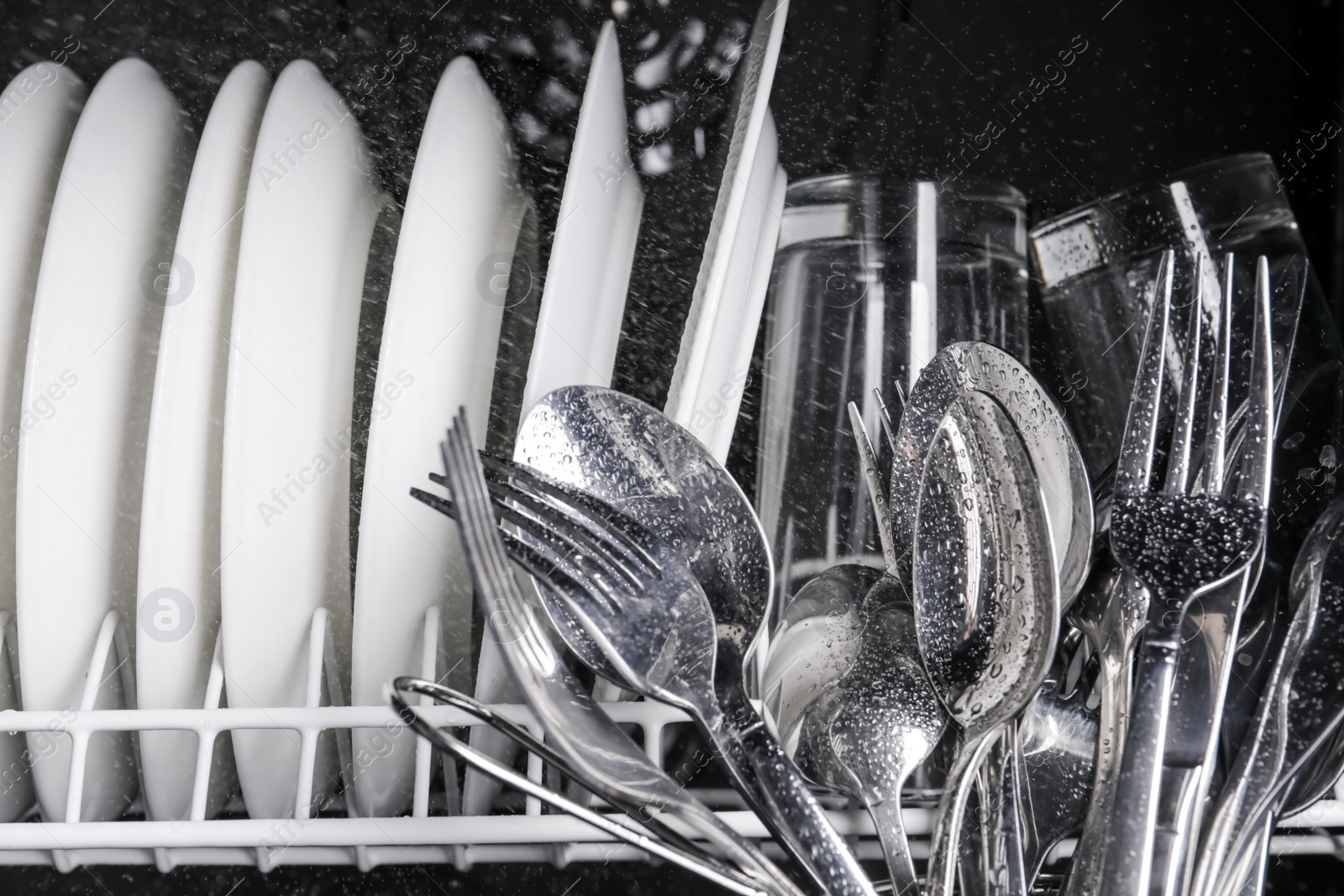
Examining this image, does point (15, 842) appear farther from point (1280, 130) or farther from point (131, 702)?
point (1280, 130)

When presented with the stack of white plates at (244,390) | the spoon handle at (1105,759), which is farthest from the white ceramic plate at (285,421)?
the spoon handle at (1105,759)

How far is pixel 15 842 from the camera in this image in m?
0.35

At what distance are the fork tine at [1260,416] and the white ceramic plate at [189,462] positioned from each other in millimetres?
405

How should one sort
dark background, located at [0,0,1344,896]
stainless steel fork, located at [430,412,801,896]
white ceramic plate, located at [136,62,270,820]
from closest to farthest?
1. stainless steel fork, located at [430,412,801,896]
2. white ceramic plate, located at [136,62,270,820]
3. dark background, located at [0,0,1344,896]

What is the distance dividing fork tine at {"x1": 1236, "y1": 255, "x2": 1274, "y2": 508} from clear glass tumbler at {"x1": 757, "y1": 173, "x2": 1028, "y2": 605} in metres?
0.14

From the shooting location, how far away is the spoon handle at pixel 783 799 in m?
0.30

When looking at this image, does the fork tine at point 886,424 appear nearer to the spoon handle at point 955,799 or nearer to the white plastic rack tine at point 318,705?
the spoon handle at point 955,799

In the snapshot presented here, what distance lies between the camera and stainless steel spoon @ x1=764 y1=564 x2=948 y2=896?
336 millimetres

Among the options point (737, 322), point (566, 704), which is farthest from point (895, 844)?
point (737, 322)

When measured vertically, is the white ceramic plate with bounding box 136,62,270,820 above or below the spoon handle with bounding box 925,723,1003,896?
above

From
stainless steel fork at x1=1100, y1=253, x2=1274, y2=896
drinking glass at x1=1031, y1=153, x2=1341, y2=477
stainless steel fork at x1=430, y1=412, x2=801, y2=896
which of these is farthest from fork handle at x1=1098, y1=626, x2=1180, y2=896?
drinking glass at x1=1031, y1=153, x2=1341, y2=477

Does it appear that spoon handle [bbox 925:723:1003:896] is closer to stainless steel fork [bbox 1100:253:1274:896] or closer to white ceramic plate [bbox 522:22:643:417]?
stainless steel fork [bbox 1100:253:1274:896]

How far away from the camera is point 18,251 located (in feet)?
1.31

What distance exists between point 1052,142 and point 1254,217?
0.19m
